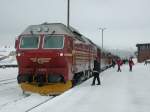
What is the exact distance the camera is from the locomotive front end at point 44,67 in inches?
660

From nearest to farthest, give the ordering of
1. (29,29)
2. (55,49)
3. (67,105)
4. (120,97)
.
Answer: (67,105) → (120,97) → (55,49) → (29,29)

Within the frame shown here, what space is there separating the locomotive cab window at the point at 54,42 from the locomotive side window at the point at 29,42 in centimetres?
44

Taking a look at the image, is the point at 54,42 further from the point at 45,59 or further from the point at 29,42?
the point at 29,42

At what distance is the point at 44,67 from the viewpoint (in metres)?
17.1

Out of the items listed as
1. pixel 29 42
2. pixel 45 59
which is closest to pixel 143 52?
pixel 29 42

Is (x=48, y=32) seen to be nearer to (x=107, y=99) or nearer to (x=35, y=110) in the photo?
(x=107, y=99)

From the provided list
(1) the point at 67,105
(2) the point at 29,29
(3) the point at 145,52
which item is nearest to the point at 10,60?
(3) the point at 145,52

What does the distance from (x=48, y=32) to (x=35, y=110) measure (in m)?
6.79

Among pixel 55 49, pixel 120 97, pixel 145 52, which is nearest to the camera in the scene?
pixel 120 97

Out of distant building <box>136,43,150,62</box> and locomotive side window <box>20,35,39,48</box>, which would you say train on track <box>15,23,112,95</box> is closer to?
locomotive side window <box>20,35,39,48</box>

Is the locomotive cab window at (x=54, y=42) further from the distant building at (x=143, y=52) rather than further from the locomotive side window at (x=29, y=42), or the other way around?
the distant building at (x=143, y=52)

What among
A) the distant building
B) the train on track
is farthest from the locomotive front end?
the distant building

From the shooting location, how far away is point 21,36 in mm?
17859

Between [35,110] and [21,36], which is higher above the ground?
[21,36]
